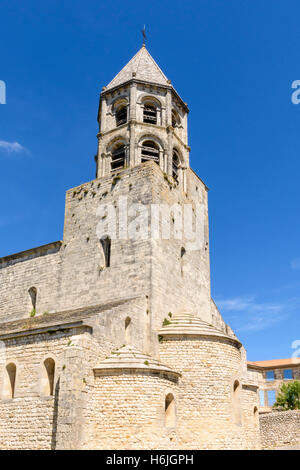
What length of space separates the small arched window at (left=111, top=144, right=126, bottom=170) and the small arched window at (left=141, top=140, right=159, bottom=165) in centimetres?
97

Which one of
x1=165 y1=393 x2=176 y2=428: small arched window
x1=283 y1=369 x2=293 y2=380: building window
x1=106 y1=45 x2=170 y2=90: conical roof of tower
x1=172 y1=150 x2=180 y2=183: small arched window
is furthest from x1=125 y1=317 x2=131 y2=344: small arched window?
x1=283 y1=369 x2=293 y2=380: building window

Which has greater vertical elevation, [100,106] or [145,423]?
[100,106]

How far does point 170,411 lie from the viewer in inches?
601

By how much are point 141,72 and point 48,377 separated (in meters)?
16.3

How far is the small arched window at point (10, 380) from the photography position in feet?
50.5

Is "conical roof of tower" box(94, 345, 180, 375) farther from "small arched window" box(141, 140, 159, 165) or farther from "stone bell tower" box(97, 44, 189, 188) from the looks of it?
"small arched window" box(141, 140, 159, 165)

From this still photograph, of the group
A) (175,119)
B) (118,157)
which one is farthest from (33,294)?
(175,119)

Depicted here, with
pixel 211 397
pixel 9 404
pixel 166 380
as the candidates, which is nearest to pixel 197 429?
pixel 211 397

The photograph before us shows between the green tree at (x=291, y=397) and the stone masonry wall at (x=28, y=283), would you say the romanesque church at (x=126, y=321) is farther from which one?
the green tree at (x=291, y=397)

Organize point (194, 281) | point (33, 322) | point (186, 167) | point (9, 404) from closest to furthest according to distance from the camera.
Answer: point (9, 404) < point (33, 322) < point (194, 281) < point (186, 167)

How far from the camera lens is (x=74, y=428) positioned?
42.7 feet

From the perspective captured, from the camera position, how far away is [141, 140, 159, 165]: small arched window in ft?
72.6

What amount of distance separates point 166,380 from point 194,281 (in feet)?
23.9

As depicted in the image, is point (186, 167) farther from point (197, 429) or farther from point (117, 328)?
point (197, 429)
